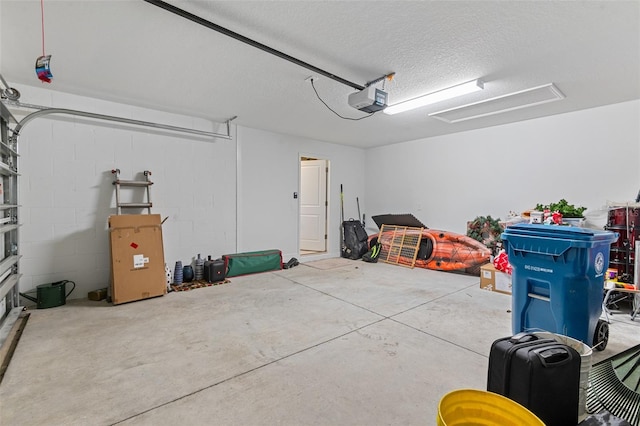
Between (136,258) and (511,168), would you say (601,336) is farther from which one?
(136,258)

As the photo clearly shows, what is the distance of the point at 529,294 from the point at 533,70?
7.51 feet

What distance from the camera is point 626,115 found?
393 cm

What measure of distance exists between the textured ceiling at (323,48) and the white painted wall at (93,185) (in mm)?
416

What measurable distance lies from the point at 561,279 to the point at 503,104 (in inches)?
115

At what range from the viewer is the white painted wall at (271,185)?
5.32 meters

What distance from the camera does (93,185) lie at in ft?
12.8

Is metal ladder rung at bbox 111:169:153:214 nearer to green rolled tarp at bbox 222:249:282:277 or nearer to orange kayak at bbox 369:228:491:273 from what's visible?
green rolled tarp at bbox 222:249:282:277

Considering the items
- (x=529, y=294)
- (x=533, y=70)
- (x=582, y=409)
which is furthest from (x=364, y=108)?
(x=582, y=409)

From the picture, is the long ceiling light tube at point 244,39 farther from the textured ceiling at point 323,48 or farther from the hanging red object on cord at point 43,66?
the hanging red object on cord at point 43,66

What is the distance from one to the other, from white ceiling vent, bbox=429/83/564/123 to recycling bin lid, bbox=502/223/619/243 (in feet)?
6.87

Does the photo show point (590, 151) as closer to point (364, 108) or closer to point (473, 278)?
point (473, 278)

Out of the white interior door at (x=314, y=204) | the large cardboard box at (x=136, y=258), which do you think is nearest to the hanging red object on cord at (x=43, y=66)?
the large cardboard box at (x=136, y=258)

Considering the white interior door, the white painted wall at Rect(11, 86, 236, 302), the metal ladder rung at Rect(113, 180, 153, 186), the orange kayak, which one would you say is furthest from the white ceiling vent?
the metal ladder rung at Rect(113, 180, 153, 186)

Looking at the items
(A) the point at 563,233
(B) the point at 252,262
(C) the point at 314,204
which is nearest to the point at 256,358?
(A) the point at 563,233
